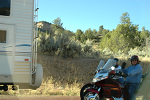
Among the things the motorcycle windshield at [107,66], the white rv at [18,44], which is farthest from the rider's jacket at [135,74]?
the white rv at [18,44]

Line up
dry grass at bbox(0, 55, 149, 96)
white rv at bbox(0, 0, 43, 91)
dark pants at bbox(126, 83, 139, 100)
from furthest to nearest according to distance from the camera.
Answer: dry grass at bbox(0, 55, 149, 96), white rv at bbox(0, 0, 43, 91), dark pants at bbox(126, 83, 139, 100)

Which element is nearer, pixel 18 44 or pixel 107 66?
pixel 107 66

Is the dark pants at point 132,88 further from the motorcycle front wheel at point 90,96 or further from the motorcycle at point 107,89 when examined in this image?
the motorcycle front wheel at point 90,96

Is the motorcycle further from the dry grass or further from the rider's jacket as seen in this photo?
the dry grass

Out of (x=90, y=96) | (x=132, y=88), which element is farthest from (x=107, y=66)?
(x=90, y=96)

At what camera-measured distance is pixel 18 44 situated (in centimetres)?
579

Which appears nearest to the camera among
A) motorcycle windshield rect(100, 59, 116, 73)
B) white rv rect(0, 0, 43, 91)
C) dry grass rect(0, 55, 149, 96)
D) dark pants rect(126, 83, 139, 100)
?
dark pants rect(126, 83, 139, 100)

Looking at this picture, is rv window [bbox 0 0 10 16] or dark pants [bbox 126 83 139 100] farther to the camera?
rv window [bbox 0 0 10 16]

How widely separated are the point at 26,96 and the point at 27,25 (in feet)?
10.7

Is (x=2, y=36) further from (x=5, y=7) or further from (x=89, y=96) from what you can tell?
(x=89, y=96)

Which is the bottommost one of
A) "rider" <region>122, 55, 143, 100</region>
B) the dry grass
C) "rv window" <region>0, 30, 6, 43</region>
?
the dry grass

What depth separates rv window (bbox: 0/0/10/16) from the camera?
5.68 meters

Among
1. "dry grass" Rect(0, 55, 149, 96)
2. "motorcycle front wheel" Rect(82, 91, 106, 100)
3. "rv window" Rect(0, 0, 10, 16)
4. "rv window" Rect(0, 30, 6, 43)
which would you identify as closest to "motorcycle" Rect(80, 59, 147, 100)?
"motorcycle front wheel" Rect(82, 91, 106, 100)

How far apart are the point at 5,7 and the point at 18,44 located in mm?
1227
